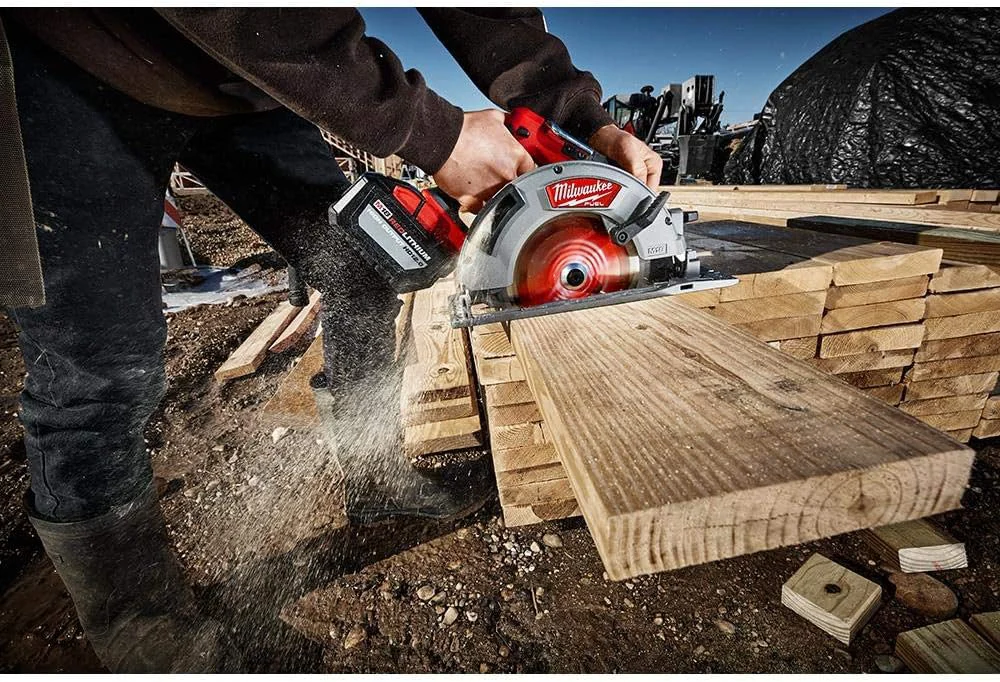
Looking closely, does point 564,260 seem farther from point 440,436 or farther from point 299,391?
Result: point 299,391

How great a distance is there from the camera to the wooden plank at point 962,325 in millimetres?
1721

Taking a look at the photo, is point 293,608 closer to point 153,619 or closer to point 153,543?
point 153,619

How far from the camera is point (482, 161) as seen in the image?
3.81 feet

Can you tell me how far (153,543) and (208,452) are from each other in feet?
3.93

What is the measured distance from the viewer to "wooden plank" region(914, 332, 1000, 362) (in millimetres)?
1781

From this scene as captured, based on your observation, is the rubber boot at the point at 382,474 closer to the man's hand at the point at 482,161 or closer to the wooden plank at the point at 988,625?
the man's hand at the point at 482,161

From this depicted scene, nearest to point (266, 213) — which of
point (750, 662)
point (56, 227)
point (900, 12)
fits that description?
point (56, 227)

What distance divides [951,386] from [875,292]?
737 millimetres

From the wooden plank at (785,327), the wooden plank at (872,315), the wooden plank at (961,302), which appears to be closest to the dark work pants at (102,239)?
the wooden plank at (785,327)

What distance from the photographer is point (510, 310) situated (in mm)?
1211

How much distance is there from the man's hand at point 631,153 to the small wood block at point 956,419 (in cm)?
162

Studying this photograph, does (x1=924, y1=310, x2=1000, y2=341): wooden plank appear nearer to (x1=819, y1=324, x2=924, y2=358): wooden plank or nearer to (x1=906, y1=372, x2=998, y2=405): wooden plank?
(x1=819, y1=324, x2=924, y2=358): wooden plank

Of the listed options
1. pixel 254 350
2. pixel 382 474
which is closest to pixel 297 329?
pixel 254 350

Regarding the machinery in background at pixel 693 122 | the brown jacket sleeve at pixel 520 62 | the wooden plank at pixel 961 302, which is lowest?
the wooden plank at pixel 961 302
